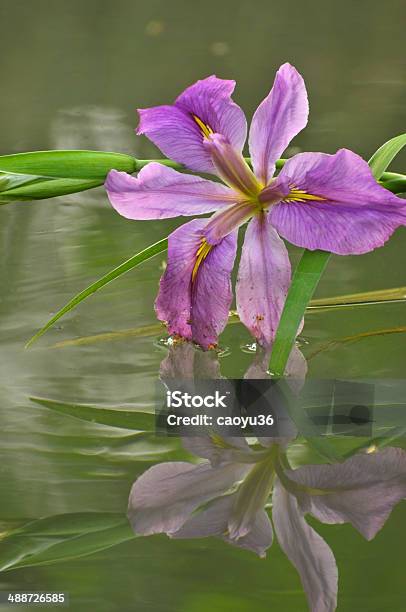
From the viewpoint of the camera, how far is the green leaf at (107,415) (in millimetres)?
625

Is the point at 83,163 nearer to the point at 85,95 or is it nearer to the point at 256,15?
the point at 85,95

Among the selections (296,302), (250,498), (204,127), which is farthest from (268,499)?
(204,127)

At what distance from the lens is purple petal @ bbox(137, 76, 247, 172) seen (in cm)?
61

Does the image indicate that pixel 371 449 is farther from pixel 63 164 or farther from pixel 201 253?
pixel 63 164

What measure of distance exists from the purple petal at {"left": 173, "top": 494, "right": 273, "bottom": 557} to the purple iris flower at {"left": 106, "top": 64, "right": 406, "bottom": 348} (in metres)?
0.14

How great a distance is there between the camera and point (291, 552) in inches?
19.3

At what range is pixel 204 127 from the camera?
0.63 meters

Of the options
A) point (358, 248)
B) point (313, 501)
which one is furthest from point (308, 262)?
point (313, 501)

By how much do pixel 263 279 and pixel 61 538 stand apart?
0.66 feet

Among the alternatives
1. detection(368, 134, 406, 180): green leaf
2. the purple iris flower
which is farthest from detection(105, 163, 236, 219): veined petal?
detection(368, 134, 406, 180): green leaf

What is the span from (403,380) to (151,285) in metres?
0.27

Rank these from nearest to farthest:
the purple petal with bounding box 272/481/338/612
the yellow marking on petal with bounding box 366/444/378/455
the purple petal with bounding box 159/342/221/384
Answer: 1. the purple petal with bounding box 272/481/338/612
2. the yellow marking on petal with bounding box 366/444/378/455
3. the purple petal with bounding box 159/342/221/384

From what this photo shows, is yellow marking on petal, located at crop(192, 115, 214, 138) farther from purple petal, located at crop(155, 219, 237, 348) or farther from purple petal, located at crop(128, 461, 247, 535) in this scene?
purple petal, located at crop(128, 461, 247, 535)

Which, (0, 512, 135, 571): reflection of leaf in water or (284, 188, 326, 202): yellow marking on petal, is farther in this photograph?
(284, 188, 326, 202): yellow marking on petal
